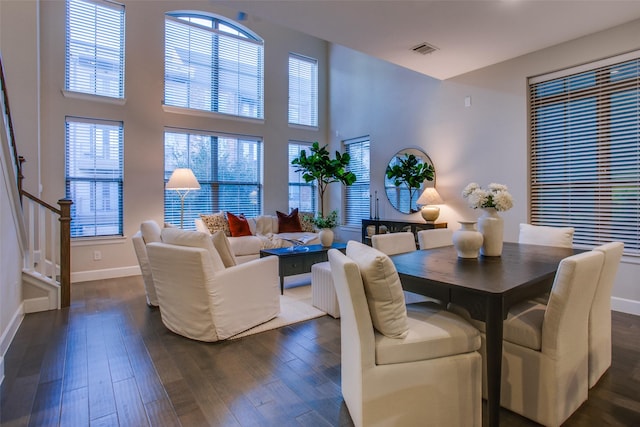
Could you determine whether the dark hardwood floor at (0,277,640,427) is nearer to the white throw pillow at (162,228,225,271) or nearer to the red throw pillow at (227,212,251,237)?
the white throw pillow at (162,228,225,271)

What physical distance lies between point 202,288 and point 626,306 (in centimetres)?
426

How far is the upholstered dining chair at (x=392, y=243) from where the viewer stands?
111 inches

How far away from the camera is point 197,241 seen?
2.69 meters

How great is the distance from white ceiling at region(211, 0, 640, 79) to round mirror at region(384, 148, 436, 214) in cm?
171

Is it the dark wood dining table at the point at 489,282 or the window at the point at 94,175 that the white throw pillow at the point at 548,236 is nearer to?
the dark wood dining table at the point at 489,282

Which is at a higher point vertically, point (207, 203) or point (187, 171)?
point (187, 171)

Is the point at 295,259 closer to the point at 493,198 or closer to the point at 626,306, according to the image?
the point at 493,198

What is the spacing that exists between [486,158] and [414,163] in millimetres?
1182

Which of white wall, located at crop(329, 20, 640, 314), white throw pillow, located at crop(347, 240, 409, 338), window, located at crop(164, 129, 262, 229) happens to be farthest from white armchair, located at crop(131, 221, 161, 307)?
white wall, located at crop(329, 20, 640, 314)

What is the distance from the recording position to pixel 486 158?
4574 mm

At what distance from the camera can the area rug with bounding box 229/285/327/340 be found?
3.04 m

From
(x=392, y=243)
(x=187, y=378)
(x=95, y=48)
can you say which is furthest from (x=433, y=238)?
(x=95, y=48)

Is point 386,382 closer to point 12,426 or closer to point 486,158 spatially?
point 12,426

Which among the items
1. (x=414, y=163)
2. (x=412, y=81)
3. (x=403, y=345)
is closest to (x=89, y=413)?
(x=403, y=345)
